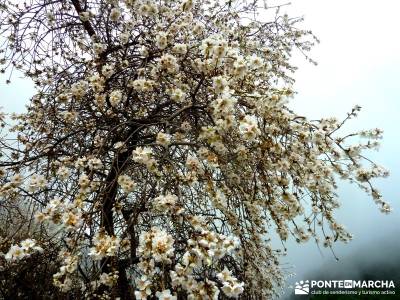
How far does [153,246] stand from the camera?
1.92 metres

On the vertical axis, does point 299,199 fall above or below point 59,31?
below

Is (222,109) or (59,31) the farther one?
(59,31)

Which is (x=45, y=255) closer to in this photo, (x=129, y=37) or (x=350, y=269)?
(x=129, y=37)

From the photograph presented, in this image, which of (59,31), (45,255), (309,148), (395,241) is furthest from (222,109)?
(395,241)

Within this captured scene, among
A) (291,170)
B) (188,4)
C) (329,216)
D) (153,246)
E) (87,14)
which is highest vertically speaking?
(87,14)

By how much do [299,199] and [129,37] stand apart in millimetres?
2282

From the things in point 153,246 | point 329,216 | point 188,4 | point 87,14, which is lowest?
point 153,246

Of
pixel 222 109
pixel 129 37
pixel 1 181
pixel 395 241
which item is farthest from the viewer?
pixel 395 241

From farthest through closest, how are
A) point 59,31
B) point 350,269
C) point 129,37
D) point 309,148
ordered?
point 350,269, point 59,31, point 129,37, point 309,148

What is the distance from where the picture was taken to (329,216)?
308 centimetres

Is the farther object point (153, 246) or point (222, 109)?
point (222, 109)

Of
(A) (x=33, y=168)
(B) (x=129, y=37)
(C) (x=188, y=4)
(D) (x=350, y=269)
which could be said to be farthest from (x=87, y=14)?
(D) (x=350, y=269)

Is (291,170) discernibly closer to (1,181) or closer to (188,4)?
(188,4)

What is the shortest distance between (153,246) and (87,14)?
2.99m
